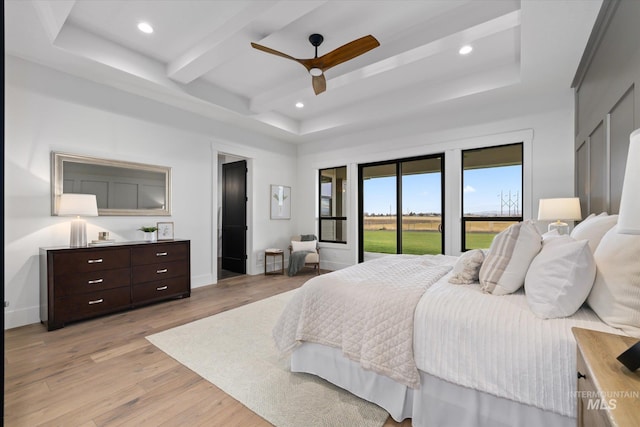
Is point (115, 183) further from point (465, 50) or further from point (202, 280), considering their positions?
point (465, 50)

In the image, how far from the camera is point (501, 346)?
1.29m

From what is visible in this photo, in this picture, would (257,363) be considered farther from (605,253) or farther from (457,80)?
(457,80)

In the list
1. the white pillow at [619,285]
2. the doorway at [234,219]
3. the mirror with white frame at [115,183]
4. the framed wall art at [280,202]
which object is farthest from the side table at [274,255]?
the white pillow at [619,285]

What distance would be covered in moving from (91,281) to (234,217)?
9.70 ft

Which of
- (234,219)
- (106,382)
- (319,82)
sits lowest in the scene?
(106,382)

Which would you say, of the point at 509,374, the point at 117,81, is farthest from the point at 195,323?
the point at 117,81

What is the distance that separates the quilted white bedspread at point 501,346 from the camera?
1.18 m

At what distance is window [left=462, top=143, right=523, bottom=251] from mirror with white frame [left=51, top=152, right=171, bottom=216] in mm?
4578

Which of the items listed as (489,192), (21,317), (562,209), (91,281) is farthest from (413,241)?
(21,317)

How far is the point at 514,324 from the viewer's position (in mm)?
1306

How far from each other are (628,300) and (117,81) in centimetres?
483

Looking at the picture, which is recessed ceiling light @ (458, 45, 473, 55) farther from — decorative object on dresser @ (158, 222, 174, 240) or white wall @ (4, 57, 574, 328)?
decorative object on dresser @ (158, 222, 174, 240)

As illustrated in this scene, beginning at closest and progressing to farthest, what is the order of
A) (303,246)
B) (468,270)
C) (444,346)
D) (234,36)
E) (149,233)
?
(444,346) < (468,270) < (234,36) < (149,233) < (303,246)

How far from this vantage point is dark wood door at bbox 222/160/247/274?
566cm
